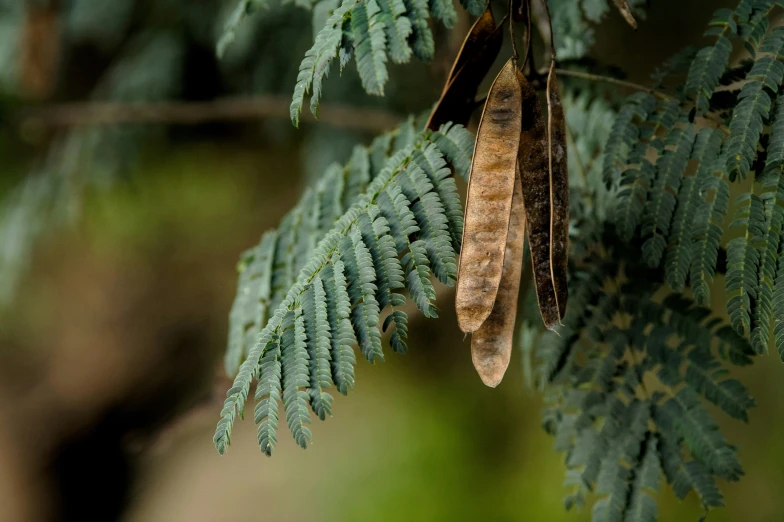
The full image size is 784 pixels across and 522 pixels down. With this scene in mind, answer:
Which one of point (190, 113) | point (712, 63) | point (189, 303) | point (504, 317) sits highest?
point (190, 113)

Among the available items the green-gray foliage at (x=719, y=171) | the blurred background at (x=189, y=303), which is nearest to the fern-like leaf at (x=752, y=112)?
the green-gray foliage at (x=719, y=171)

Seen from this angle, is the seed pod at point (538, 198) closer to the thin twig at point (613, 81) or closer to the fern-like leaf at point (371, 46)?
the fern-like leaf at point (371, 46)

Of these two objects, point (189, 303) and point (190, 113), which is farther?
point (189, 303)

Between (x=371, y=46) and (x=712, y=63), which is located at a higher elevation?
(x=371, y=46)

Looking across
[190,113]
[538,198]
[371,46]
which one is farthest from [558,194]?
[190,113]

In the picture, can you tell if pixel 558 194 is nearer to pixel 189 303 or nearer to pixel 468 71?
pixel 468 71

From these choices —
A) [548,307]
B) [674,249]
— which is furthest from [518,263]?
[674,249]

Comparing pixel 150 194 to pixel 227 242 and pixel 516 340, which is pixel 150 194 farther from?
pixel 516 340
